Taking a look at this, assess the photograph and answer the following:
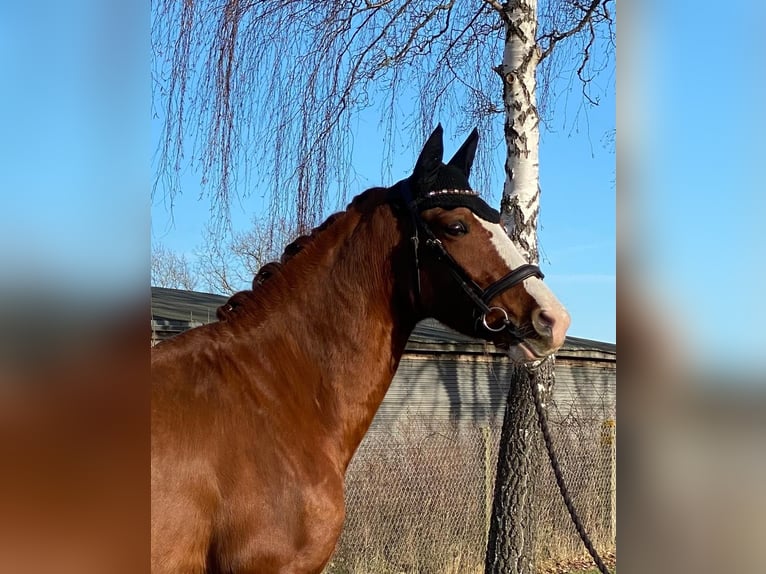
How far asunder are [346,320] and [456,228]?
0.55 m

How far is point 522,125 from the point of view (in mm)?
4457

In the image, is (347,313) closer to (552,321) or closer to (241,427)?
(241,427)

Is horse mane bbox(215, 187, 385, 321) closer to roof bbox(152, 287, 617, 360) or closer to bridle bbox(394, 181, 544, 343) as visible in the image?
bridle bbox(394, 181, 544, 343)

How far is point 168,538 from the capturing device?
6.51ft

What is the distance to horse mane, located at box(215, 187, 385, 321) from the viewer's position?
2.59m

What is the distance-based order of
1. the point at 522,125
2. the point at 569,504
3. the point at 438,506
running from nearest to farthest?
the point at 569,504
the point at 522,125
the point at 438,506

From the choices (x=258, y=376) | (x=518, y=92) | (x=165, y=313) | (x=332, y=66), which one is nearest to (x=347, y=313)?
(x=258, y=376)

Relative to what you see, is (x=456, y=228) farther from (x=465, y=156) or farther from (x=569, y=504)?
(x=569, y=504)

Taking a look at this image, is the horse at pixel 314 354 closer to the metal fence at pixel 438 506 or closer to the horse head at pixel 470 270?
the horse head at pixel 470 270
